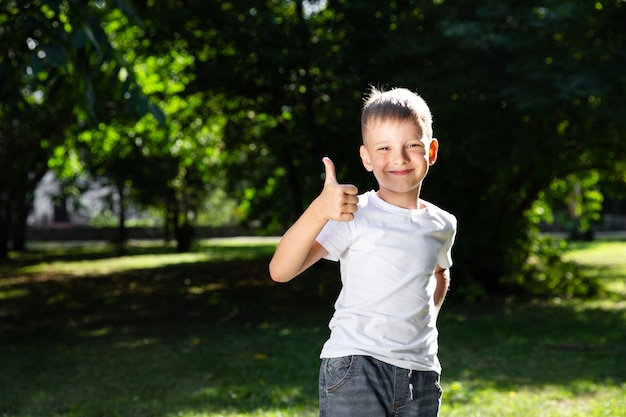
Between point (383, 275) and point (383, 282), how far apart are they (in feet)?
0.08

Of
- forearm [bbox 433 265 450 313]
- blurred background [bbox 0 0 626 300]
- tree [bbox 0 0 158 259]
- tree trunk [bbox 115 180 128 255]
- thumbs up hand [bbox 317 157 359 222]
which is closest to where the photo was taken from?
thumbs up hand [bbox 317 157 359 222]

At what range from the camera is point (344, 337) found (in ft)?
9.57

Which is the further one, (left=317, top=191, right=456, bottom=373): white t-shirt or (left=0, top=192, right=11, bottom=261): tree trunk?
(left=0, top=192, right=11, bottom=261): tree trunk

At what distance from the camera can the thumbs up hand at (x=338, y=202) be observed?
8.64 feet

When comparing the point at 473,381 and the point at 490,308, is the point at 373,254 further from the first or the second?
the point at 490,308

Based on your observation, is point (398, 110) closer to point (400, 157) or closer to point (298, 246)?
point (400, 157)

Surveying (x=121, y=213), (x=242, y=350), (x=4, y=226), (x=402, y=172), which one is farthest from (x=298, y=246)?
(x=4, y=226)

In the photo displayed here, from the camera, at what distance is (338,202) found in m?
2.63

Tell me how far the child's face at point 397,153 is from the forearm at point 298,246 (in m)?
0.34

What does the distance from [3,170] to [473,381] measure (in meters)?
9.92

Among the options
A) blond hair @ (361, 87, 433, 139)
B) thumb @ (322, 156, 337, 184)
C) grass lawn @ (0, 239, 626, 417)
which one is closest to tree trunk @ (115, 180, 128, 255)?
grass lawn @ (0, 239, 626, 417)

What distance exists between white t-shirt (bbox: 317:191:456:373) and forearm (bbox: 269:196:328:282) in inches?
4.0

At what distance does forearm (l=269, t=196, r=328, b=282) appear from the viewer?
2725 mm

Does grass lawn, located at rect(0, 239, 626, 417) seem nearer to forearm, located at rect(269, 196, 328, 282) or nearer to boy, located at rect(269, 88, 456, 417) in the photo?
boy, located at rect(269, 88, 456, 417)
